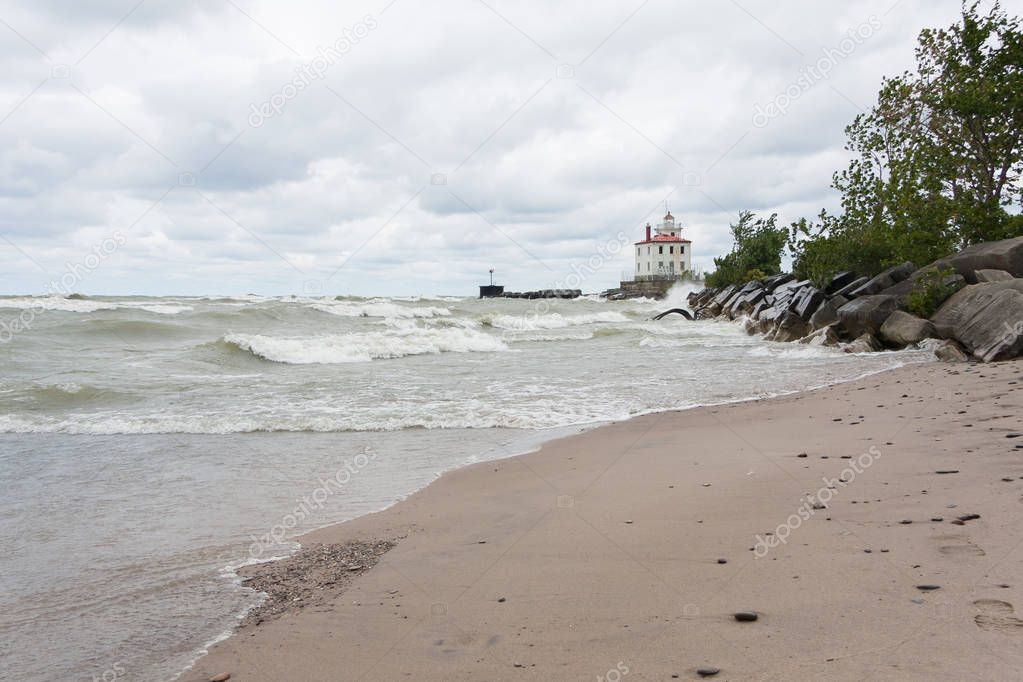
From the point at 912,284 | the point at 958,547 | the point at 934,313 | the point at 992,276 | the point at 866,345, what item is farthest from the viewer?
the point at 912,284

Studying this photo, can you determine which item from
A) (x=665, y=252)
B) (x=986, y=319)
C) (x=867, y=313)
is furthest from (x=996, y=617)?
(x=665, y=252)

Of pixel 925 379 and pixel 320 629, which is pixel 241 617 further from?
pixel 925 379

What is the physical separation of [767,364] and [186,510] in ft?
41.5

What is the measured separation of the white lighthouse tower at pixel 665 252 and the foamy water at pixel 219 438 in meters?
72.3

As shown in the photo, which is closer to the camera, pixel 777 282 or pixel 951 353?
pixel 951 353

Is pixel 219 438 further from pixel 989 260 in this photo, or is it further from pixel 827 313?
pixel 989 260

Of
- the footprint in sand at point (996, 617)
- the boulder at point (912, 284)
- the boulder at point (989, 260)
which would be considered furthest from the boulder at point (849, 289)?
the footprint in sand at point (996, 617)

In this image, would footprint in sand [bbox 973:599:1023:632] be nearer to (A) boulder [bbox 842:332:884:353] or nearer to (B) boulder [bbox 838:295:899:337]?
(A) boulder [bbox 842:332:884:353]

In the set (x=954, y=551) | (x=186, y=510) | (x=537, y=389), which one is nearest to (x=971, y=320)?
(x=537, y=389)

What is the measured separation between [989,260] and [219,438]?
17.2 m

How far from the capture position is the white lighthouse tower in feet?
305

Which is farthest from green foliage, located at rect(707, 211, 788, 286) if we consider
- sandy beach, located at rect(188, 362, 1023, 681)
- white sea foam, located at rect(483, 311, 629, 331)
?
sandy beach, located at rect(188, 362, 1023, 681)

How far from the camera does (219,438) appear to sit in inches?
356

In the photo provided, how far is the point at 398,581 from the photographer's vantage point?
402 centimetres
